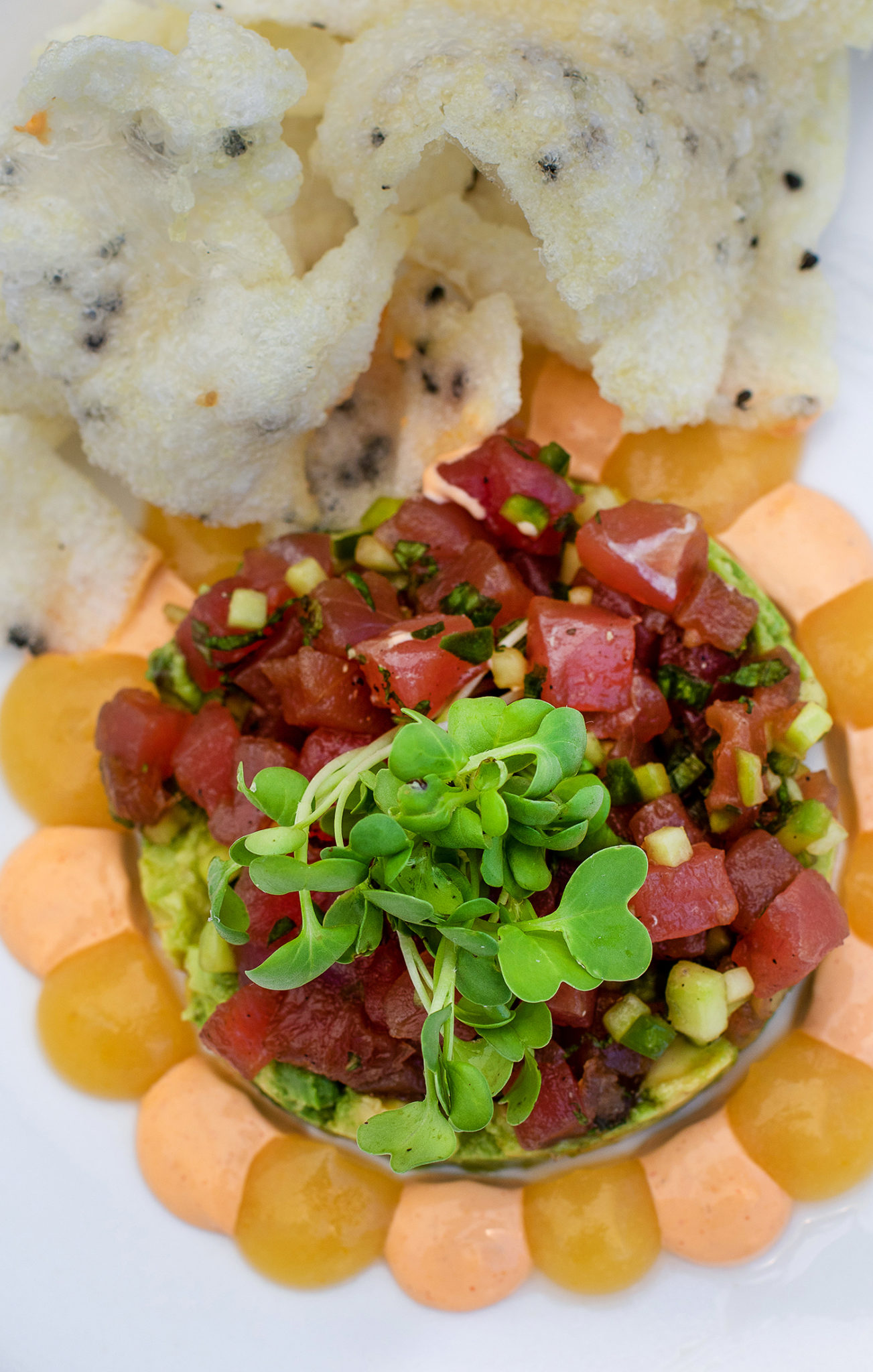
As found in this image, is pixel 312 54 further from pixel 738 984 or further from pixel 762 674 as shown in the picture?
pixel 738 984

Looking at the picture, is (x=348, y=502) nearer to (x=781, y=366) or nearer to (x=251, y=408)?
(x=251, y=408)

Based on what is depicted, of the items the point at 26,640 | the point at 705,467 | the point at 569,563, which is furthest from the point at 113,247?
the point at 705,467

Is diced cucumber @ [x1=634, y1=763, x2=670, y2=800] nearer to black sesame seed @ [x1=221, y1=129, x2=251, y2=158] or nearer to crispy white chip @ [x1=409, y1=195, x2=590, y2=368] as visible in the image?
crispy white chip @ [x1=409, y1=195, x2=590, y2=368]

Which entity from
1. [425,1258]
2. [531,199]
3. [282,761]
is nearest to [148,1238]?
[425,1258]

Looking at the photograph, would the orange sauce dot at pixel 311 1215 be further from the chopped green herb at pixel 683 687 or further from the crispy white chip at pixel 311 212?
the crispy white chip at pixel 311 212

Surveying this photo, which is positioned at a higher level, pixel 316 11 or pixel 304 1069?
pixel 316 11

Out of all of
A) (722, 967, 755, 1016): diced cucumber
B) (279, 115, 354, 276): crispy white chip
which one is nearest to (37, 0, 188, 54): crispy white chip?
(279, 115, 354, 276): crispy white chip

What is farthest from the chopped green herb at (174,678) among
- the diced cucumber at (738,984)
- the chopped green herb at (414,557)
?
the diced cucumber at (738,984)
